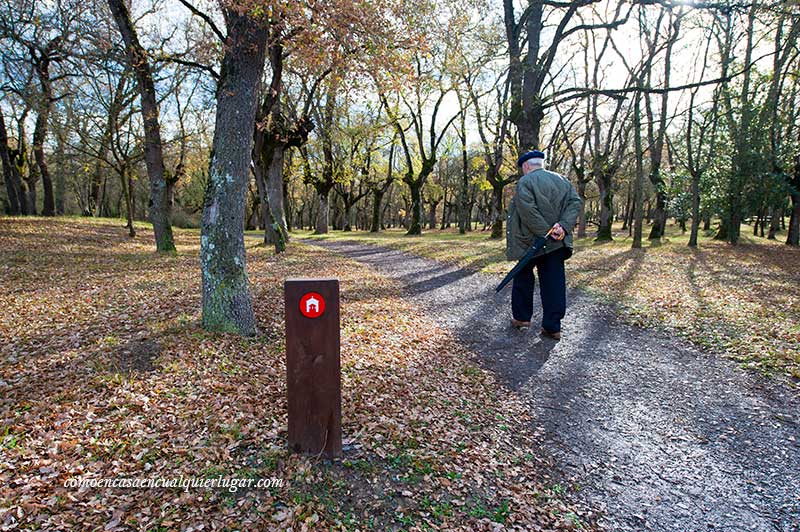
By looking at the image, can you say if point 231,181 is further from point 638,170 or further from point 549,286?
point 638,170

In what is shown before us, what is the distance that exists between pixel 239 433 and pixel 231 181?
301cm

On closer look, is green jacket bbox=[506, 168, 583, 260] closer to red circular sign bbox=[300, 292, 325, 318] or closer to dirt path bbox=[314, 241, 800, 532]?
dirt path bbox=[314, 241, 800, 532]

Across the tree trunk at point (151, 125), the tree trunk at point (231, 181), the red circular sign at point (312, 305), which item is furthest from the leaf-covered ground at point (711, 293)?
the tree trunk at point (151, 125)

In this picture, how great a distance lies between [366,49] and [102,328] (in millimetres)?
5451

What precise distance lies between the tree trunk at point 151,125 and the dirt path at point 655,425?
34.4ft

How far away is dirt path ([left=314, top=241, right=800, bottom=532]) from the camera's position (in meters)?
2.41

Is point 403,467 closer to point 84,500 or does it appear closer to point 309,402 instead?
point 309,402

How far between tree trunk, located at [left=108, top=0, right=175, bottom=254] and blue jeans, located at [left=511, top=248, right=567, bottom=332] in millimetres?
10141

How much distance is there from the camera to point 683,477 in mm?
2656

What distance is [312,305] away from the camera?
2496 mm

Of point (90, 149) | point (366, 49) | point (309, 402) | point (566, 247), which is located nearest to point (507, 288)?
point (566, 247)

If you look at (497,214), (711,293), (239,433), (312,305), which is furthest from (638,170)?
(239,433)

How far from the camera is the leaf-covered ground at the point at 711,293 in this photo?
16.2 ft

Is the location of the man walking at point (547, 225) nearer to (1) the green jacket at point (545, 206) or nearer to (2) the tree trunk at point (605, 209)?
(1) the green jacket at point (545, 206)
